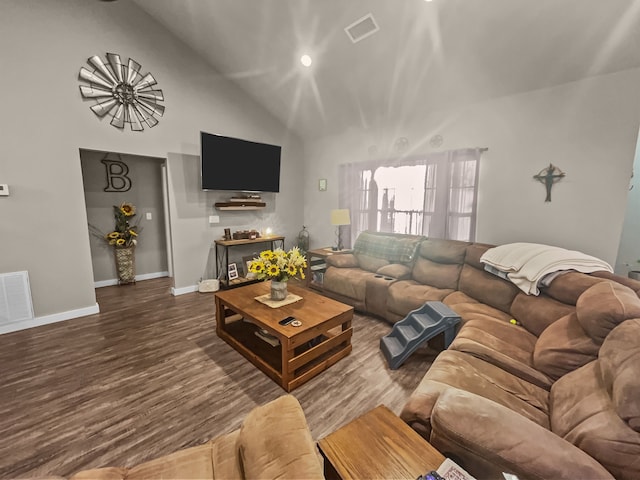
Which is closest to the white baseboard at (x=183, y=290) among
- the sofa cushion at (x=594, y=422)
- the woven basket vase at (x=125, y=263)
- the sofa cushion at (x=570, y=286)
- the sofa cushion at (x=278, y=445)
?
the woven basket vase at (x=125, y=263)

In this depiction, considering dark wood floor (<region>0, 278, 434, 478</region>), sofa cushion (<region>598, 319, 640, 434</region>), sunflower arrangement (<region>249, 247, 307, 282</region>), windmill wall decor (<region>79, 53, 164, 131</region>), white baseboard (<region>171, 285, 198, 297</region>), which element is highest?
windmill wall decor (<region>79, 53, 164, 131</region>)

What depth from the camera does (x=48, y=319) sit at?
114 inches

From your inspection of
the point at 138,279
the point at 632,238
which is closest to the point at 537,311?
the point at 632,238

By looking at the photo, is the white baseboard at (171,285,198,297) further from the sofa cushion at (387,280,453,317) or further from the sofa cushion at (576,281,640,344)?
the sofa cushion at (576,281,640,344)

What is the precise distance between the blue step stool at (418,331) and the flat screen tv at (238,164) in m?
3.15

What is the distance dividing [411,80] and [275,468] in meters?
3.69

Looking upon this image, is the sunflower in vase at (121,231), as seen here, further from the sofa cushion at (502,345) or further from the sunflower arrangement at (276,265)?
the sofa cushion at (502,345)

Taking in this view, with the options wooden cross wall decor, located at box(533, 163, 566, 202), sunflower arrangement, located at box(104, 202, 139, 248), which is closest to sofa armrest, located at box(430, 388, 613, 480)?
wooden cross wall decor, located at box(533, 163, 566, 202)

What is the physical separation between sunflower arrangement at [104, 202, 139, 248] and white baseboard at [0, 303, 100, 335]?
1278 millimetres

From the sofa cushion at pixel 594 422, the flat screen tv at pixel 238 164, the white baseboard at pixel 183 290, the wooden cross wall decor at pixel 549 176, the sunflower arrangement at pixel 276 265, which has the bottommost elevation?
the white baseboard at pixel 183 290

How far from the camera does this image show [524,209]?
287 cm

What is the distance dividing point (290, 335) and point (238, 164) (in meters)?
3.12

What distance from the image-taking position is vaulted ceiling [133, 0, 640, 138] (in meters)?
2.15

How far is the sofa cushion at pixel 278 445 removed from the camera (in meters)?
0.77
